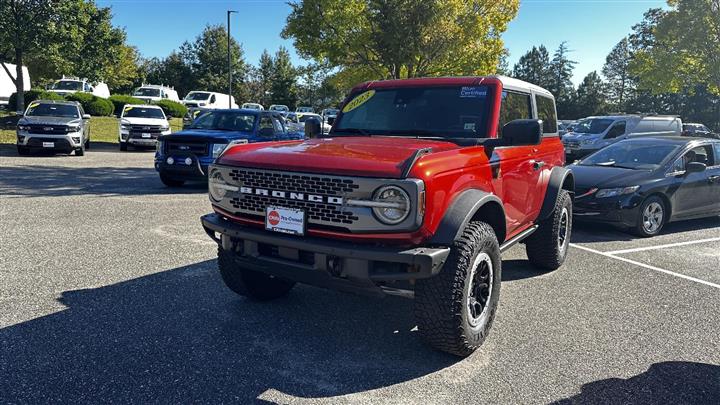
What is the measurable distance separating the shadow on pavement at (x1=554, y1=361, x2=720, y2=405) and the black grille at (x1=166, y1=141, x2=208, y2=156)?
8.60 metres

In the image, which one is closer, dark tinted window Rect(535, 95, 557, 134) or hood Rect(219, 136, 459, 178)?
hood Rect(219, 136, 459, 178)

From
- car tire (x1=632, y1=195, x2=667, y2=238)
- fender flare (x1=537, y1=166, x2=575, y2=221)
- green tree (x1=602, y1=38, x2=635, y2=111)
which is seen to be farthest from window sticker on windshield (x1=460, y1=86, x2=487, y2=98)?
green tree (x1=602, y1=38, x2=635, y2=111)

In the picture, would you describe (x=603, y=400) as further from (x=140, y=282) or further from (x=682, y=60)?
A: (x=682, y=60)

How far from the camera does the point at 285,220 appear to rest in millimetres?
3383

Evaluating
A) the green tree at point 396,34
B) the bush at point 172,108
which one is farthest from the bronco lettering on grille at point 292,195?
the bush at point 172,108

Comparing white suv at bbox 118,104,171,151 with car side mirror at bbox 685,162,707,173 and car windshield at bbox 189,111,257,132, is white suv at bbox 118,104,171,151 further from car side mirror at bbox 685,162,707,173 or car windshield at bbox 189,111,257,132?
car side mirror at bbox 685,162,707,173

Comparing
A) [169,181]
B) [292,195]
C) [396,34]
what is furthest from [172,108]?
[292,195]

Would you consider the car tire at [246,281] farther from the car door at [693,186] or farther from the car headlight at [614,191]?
the car door at [693,186]

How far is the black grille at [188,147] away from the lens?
10.2 m

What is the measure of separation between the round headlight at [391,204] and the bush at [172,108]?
2927 centimetres

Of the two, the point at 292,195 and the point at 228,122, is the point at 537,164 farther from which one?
the point at 228,122

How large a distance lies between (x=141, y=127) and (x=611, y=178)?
50.0ft

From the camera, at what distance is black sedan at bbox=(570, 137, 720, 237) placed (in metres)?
7.46

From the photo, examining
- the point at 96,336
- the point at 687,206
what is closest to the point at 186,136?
the point at 96,336
